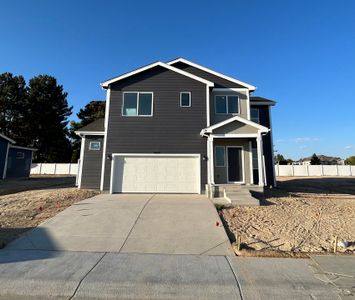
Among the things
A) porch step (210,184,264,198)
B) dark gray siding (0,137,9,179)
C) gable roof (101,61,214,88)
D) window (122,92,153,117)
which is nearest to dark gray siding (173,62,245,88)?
gable roof (101,61,214,88)

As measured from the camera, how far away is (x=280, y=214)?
30.3 feet

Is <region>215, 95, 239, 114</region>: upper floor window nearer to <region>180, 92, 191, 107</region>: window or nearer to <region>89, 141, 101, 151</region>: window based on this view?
<region>180, 92, 191, 107</region>: window

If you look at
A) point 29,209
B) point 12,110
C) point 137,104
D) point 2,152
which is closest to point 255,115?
point 137,104

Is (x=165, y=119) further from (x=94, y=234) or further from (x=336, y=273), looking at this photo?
(x=336, y=273)

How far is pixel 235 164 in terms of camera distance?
13859mm

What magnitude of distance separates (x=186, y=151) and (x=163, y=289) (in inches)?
385

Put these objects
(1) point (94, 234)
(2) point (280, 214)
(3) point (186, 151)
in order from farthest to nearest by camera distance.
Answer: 1. (3) point (186, 151)
2. (2) point (280, 214)
3. (1) point (94, 234)

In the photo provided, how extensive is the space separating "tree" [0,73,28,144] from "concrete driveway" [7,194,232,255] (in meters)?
36.1

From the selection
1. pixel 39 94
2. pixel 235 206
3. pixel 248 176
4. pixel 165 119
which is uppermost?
pixel 39 94

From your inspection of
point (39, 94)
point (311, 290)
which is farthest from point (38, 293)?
point (39, 94)

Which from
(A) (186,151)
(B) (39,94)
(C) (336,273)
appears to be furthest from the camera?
(B) (39,94)

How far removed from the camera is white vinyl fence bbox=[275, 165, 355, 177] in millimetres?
39250

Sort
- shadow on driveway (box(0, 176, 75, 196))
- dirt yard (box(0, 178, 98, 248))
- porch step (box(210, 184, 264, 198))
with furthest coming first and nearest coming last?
shadow on driveway (box(0, 176, 75, 196)), porch step (box(210, 184, 264, 198)), dirt yard (box(0, 178, 98, 248))

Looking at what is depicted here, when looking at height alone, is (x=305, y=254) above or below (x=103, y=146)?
below
